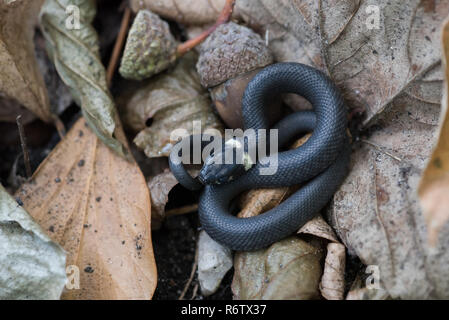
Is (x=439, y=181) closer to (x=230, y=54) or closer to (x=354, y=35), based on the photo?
(x=354, y=35)

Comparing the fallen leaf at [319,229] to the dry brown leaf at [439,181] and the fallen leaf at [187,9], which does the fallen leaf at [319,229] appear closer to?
the dry brown leaf at [439,181]

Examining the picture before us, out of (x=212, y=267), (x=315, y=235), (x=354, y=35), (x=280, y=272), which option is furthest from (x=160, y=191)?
(x=354, y=35)

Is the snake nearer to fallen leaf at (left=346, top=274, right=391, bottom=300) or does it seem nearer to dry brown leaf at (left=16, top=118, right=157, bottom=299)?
dry brown leaf at (left=16, top=118, right=157, bottom=299)

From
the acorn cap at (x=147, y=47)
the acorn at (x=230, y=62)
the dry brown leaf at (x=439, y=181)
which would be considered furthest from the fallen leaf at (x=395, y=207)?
the acorn cap at (x=147, y=47)

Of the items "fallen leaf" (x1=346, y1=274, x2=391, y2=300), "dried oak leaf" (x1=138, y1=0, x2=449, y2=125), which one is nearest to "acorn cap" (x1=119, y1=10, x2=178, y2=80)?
"dried oak leaf" (x1=138, y1=0, x2=449, y2=125)

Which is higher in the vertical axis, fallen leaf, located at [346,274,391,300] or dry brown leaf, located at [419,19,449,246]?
dry brown leaf, located at [419,19,449,246]

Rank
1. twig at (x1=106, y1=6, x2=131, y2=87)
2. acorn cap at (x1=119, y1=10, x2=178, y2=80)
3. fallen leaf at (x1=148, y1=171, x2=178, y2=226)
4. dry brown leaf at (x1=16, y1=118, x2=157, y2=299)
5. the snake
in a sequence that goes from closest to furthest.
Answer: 1. dry brown leaf at (x1=16, y1=118, x2=157, y2=299)
2. the snake
3. fallen leaf at (x1=148, y1=171, x2=178, y2=226)
4. acorn cap at (x1=119, y1=10, x2=178, y2=80)
5. twig at (x1=106, y1=6, x2=131, y2=87)
